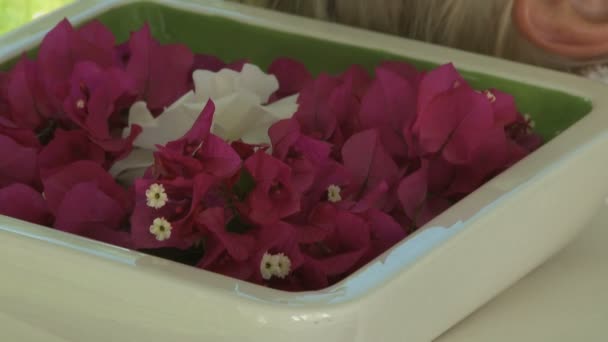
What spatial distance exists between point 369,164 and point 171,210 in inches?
4.3

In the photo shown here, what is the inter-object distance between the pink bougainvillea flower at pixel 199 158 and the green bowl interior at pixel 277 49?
7.8 inches

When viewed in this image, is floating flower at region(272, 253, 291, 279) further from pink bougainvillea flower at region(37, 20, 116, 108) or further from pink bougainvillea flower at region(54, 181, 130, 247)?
pink bougainvillea flower at region(37, 20, 116, 108)

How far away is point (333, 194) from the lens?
0.46 metres

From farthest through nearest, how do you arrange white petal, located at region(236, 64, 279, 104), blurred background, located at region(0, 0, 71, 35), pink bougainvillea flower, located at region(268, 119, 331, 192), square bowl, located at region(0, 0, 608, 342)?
blurred background, located at region(0, 0, 71, 35) → white petal, located at region(236, 64, 279, 104) → pink bougainvillea flower, located at region(268, 119, 331, 192) → square bowl, located at region(0, 0, 608, 342)

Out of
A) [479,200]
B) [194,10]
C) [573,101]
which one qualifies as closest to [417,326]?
[479,200]

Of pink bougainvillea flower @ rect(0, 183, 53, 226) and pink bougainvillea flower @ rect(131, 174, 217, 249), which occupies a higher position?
pink bougainvillea flower @ rect(131, 174, 217, 249)

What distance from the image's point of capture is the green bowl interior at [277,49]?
56cm

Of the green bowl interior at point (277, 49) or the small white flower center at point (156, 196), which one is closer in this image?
the small white flower center at point (156, 196)

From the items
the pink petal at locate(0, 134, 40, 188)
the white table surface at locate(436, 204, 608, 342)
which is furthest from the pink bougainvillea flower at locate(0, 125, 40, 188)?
the white table surface at locate(436, 204, 608, 342)

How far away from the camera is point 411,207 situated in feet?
1.53

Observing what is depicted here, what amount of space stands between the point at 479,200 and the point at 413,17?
233 mm

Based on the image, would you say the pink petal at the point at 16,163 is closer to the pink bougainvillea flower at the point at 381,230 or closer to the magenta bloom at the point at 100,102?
the magenta bloom at the point at 100,102

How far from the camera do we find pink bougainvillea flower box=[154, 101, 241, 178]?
424mm

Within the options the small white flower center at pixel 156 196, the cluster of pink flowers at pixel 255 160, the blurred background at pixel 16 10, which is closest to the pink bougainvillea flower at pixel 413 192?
the cluster of pink flowers at pixel 255 160
